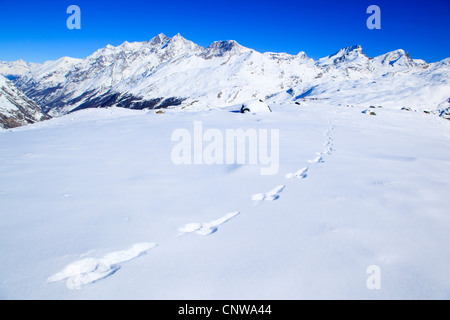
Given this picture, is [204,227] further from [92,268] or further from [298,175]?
[298,175]

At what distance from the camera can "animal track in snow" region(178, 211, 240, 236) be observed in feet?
12.4

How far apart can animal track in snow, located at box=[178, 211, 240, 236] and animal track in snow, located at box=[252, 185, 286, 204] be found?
3.35 ft

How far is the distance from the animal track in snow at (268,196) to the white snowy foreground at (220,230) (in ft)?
0.14

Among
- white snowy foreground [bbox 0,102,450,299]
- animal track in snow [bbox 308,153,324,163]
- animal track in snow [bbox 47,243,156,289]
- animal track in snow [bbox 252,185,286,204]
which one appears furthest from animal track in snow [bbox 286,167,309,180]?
animal track in snow [bbox 47,243,156,289]

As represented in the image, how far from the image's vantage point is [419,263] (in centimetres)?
296

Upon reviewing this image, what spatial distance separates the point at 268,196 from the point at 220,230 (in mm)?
1770

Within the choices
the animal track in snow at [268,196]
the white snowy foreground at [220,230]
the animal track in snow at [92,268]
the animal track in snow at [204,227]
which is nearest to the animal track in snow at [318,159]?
the white snowy foreground at [220,230]

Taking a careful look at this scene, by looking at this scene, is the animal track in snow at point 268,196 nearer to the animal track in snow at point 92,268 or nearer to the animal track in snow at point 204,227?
the animal track in snow at point 204,227

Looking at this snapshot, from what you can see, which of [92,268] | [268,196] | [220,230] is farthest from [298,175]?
[92,268]

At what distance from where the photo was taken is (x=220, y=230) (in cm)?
382

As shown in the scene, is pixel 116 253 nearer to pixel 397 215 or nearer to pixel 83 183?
pixel 83 183

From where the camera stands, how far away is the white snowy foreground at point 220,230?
2629 mm
